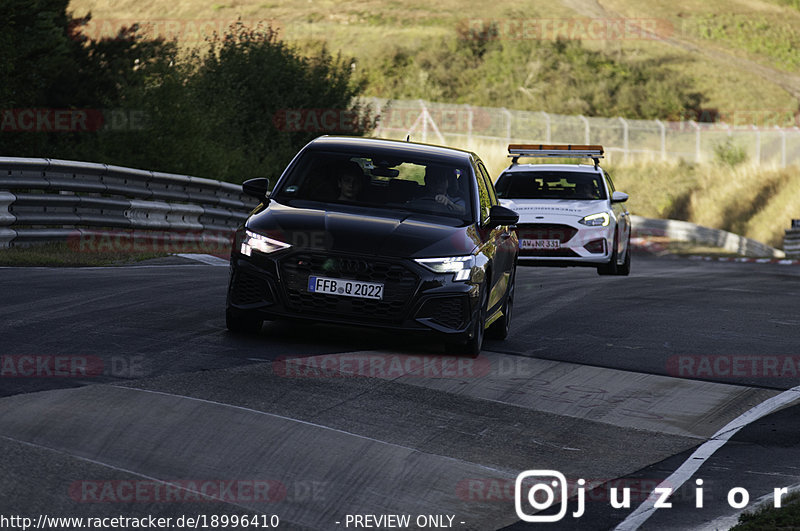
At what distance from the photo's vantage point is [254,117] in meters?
32.1

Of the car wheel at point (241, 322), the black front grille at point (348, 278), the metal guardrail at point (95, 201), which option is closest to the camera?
the black front grille at point (348, 278)

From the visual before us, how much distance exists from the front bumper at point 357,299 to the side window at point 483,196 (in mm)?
1309

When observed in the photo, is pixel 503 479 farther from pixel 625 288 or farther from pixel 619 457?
pixel 625 288

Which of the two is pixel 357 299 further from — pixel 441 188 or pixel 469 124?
pixel 469 124

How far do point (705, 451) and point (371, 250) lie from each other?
2.91 m

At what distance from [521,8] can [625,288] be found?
90216 millimetres

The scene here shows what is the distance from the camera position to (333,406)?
308 inches

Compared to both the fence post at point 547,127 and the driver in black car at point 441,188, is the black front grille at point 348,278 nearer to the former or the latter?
the driver in black car at point 441,188

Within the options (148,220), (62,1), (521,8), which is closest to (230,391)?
(148,220)

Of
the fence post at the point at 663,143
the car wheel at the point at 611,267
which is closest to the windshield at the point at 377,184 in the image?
the car wheel at the point at 611,267

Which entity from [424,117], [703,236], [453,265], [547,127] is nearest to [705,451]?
[453,265]

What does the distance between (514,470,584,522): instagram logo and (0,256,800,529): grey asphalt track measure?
9cm

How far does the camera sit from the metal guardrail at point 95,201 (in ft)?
52.7

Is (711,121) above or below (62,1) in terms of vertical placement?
below
